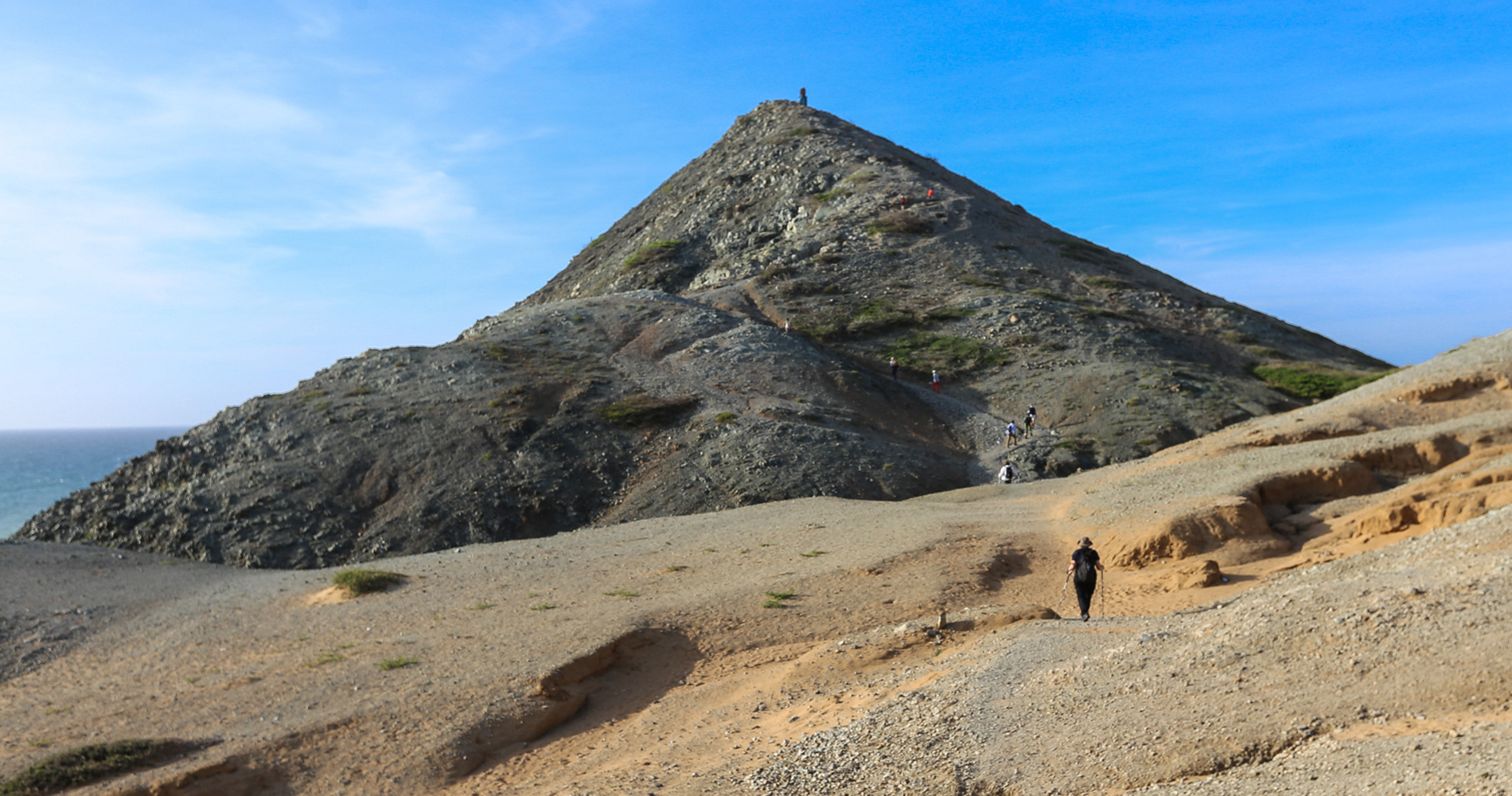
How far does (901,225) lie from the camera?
3056 inches

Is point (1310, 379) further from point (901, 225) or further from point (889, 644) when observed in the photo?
point (889, 644)

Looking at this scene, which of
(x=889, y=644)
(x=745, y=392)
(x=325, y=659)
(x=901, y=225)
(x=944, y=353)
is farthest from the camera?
(x=901, y=225)

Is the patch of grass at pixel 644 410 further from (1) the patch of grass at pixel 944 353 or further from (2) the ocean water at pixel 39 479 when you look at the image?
→ (2) the ocean water at pixel 39 479

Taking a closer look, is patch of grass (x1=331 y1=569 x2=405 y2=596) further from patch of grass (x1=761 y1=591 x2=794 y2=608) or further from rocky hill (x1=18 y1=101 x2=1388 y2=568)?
patch of grass (x1=761 y1=591 x2=794 y2=608)

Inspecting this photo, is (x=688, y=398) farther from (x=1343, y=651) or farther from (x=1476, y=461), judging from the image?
(x=1343, y=651)

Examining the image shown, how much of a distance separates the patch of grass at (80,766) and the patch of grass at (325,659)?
4.00m

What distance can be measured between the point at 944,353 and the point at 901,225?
742 inches

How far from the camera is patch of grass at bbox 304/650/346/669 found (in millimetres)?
20172

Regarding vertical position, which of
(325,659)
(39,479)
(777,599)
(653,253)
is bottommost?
(325,659)

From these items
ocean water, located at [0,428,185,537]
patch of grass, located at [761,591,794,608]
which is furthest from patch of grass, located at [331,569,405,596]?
ocean water, located at [0,428,185,537]

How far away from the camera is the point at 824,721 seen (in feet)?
46.2

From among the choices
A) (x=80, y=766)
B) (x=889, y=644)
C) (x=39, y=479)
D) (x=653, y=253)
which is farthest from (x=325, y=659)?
(x=39, y=479)

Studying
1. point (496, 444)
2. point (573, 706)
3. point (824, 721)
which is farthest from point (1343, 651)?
point (496, 444)

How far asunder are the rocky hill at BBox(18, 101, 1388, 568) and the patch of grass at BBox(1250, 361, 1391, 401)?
0.25m
